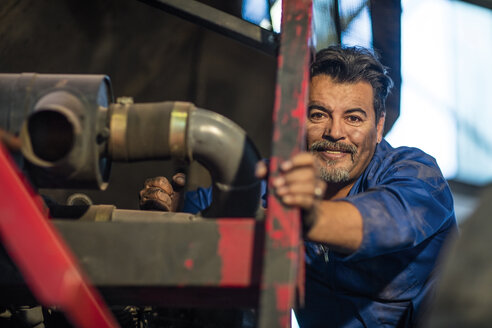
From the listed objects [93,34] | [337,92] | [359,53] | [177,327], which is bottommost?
[177,327]

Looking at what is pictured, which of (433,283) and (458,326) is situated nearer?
(458,326)

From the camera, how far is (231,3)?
3.20 m

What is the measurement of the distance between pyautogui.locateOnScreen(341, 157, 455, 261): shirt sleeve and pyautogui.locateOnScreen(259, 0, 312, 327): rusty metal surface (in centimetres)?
26

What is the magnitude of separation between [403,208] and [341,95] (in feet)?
2.98

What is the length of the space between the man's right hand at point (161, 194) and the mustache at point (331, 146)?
631 millimetres

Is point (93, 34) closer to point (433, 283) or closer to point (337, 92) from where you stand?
point (337, 92)

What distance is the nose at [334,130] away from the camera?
6.97ft

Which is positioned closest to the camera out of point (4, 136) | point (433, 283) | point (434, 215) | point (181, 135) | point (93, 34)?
point (4, 136)

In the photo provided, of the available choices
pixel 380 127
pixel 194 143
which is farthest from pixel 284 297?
pixel 380 127

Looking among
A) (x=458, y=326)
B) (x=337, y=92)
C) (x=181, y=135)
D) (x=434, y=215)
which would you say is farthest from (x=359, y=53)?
(x=458, y=326)

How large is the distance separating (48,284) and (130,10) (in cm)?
258

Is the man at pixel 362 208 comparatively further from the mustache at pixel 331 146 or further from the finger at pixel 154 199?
the finger at pixel 154 199

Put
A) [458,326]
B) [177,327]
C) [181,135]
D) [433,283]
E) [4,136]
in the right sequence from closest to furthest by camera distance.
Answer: [458,326], [4,136], [181,135], [433,283], [177,327]

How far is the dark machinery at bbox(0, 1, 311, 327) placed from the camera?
0.97 meters
